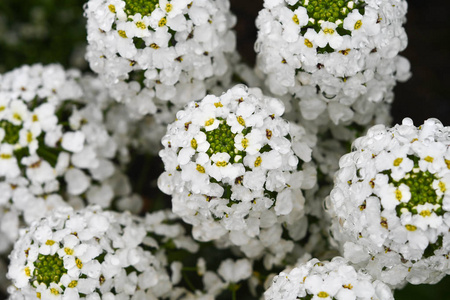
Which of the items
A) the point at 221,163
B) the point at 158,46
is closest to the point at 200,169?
the point at 221,163

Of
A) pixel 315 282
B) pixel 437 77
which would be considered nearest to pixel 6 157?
pixel 315 282

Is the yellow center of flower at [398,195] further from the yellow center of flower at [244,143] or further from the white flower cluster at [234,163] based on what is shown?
the yellow center of flower at [244,143]

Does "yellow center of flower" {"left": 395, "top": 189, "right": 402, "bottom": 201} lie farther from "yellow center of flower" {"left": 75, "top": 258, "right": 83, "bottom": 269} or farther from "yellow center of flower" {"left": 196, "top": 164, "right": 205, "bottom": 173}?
Answer: "yellow center of flower" {"left": 75, "top": 258, "right": 83, "bottom": 269}

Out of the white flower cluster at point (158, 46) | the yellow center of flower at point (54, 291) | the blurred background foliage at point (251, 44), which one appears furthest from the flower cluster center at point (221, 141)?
the blurred background foliage at point (251, 44)

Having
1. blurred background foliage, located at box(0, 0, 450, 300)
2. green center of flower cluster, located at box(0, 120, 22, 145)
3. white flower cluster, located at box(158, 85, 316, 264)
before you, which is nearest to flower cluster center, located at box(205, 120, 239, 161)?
white flower cluster, located at box(158, 85, 316, 264)

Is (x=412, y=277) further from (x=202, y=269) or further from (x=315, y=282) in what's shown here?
(x=202, y=269)
